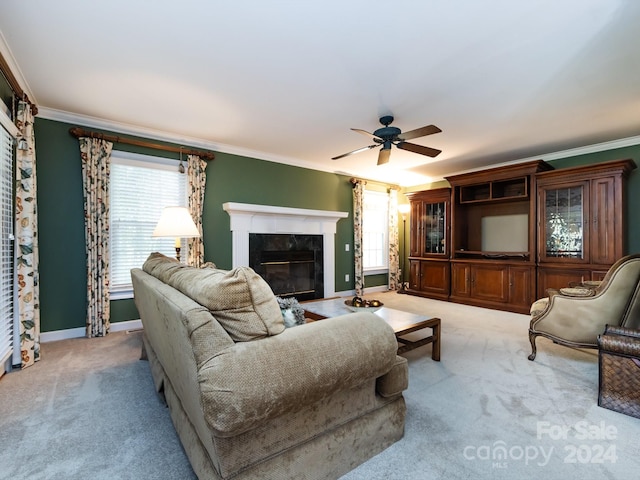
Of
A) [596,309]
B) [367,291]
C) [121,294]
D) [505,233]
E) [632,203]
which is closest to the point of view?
[596,309]

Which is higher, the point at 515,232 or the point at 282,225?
the point at 282,225

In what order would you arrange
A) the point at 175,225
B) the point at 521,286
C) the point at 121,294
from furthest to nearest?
1. the point at 521,286
2. the point at 121,294
3. the point at 175,225

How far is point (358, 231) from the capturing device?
602 cm

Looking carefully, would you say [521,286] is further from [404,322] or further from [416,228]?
[404,322]

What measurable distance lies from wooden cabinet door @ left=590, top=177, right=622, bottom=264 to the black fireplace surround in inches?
157

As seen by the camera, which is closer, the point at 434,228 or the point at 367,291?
the point at 434,228

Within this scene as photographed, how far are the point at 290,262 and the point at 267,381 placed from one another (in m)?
4.08

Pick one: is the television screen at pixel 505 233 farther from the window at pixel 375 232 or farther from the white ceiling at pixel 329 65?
the window at pixel 375 232

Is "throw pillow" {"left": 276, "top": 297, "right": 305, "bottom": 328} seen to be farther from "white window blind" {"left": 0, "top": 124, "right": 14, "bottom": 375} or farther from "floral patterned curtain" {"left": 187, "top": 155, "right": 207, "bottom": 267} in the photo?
"floral patterned curtain" {"left": 187, "top": 155, "right": 207, "bottom": 267}

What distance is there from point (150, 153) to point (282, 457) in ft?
13.0

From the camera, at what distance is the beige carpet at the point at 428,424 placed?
1516 mm

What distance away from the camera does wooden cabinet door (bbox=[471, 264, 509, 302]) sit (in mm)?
4871

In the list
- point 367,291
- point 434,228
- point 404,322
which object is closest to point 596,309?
point 404,322

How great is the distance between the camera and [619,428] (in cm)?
182
